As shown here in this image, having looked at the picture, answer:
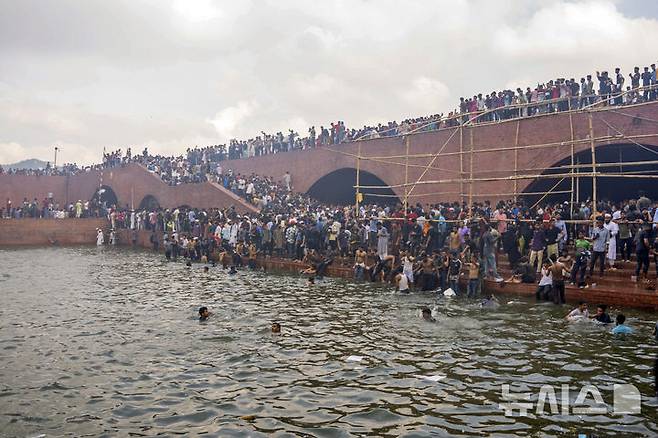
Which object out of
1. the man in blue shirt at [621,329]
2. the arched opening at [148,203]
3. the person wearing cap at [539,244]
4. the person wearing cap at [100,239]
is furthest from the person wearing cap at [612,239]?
the arched opening at [148,203]

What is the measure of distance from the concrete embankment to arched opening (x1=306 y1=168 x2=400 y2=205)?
594 inches

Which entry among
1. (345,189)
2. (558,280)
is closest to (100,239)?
(345,189)

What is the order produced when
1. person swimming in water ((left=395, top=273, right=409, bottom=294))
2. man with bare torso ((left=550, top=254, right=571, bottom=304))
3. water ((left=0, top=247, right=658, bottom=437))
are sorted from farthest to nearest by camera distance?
person swimming in water ((left=395, top=273, right=409, bottom=294)) → man with bare torso ((left=550, top=254, right=571, bottom=304)) → water ((left=0, top=247, right=658, bottom=437))

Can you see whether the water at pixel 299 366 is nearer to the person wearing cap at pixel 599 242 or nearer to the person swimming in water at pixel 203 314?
the person swimming in water at pixel 203 314

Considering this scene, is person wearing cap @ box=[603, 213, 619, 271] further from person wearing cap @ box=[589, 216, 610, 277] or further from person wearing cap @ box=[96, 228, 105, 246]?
person wearing cap @ box=[96, 228, 105, 246]

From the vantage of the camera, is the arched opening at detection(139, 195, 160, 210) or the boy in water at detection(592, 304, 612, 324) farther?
the arched opening at detection(139, 195, 160, 210)

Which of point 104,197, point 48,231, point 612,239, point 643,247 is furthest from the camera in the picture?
point 104,197

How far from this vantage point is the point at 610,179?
24.3 meters

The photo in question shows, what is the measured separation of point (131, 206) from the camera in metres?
42.0

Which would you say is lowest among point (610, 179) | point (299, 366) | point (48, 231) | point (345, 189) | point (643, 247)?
point (299, 366)

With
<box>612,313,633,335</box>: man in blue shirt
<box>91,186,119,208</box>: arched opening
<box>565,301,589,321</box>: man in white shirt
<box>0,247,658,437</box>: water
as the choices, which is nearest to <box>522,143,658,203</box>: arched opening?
<box>565,301,589,321</box>: man in white shirt

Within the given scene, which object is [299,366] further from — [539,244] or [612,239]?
[612,239]

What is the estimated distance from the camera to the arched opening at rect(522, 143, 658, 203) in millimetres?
21422

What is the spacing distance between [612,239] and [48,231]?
Answer: 111 ft
